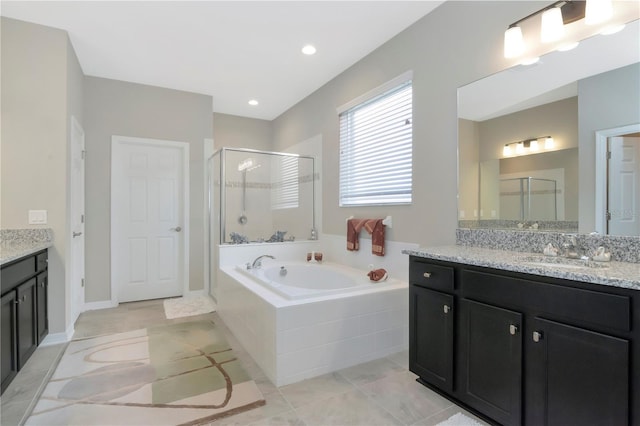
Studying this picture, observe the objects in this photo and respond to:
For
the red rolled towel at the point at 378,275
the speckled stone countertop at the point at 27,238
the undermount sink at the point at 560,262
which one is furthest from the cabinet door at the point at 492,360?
the speckled stone countertop at the point at 27,238

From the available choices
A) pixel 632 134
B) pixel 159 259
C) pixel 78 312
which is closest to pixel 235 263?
pixel 159 259

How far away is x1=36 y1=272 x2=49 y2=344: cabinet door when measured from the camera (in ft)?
8.02

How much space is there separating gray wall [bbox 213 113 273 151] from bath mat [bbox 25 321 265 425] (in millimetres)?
3220

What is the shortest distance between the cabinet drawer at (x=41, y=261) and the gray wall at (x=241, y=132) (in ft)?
9.51

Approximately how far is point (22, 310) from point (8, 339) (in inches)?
10.7

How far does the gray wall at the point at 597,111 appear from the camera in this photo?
1536 millimetres

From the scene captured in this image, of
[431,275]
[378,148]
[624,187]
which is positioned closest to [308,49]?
[378,148]

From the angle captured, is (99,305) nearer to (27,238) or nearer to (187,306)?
(187,306)

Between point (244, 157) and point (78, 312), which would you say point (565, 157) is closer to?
point (244, 157)

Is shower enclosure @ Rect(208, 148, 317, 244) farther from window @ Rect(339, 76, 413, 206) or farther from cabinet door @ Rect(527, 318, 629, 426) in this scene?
cabinet door @ Rect(527, 318, 629, 426)

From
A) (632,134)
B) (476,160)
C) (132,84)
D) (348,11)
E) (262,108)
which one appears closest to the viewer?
(632,134)

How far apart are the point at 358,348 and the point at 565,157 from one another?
5.85 feet

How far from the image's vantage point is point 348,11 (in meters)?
2.52

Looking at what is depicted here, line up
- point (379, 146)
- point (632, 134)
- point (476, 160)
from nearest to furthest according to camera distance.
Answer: point (632, 134)
point (476, 160)
point (379, 146)
